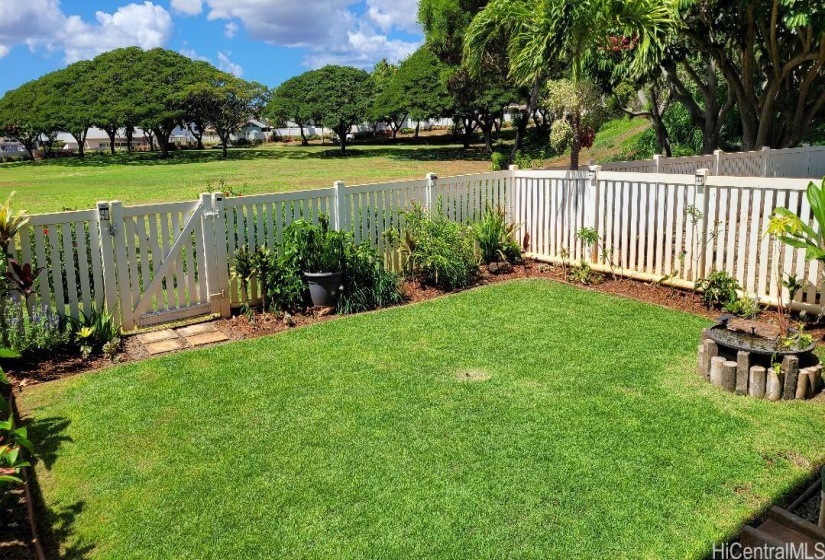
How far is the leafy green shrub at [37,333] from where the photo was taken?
19.1 feet

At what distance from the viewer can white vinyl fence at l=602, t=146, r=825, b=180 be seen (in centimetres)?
998

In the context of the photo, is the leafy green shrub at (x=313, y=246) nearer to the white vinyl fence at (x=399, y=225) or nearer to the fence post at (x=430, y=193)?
the white vinyl fence at (x=399, y=225)

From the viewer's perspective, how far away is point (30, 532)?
11.2 feet

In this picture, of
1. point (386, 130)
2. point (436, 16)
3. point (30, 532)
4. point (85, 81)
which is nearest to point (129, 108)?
point (85, 81)

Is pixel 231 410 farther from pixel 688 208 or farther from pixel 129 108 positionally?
pixel 129 108

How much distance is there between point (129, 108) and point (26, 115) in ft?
31.2

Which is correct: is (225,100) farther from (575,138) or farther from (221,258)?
(221,258)

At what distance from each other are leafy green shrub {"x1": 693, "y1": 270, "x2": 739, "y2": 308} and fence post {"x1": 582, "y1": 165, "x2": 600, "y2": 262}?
171 cm

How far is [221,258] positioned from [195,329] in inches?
33.0

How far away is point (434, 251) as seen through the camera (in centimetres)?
836

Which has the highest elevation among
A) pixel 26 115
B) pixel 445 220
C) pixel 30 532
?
pixel 26 115

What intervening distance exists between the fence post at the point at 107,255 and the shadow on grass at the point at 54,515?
2.06 m

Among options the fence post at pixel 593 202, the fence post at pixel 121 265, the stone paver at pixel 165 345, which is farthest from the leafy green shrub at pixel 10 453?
the fence post at pixel 593 202

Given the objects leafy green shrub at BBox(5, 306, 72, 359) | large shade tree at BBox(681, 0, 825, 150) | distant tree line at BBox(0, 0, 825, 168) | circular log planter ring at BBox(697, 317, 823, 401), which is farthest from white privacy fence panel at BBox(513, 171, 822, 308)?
leafy green shrub at BBox(5, 306, 72, 359)
